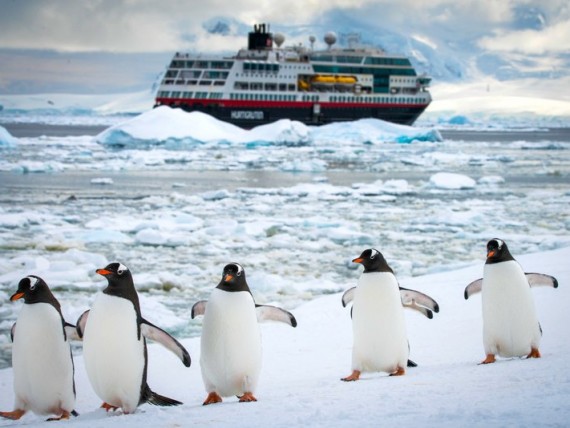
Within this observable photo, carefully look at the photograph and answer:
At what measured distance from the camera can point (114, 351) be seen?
110 inches

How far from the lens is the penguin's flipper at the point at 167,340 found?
2770 millimetres

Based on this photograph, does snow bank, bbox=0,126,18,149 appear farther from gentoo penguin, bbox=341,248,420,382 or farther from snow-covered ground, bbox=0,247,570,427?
gentoo penguin, bbox=341,248,420,382

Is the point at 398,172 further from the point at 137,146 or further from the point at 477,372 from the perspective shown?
the point at 477,372

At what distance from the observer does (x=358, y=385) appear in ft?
9.53

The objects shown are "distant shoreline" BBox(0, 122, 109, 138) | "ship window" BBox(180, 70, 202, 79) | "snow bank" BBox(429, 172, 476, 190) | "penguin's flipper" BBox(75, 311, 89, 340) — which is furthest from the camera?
"ship window" BBox(180, 70, 202, 79)

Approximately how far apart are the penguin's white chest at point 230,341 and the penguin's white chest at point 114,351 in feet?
0.88

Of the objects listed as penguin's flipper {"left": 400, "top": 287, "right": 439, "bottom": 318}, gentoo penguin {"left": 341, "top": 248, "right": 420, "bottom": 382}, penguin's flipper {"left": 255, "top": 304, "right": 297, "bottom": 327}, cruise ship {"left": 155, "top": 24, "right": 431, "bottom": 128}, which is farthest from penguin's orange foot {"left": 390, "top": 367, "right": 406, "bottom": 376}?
cruise ship {"left": 155, "top": 24, "right": 431, "bottom": 128}

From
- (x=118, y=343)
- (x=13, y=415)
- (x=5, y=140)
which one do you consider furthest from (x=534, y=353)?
(x=5, y=140)

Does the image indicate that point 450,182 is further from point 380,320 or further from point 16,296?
point 16,296

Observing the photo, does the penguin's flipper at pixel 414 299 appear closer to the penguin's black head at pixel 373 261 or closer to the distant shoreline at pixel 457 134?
the penguin's black head at pixel 373 261

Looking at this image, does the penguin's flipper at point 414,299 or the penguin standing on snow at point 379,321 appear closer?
the penguin standing on snow at point 379,321

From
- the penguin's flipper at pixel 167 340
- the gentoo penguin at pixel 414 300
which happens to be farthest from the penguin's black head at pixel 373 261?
the penguin's flipper at pixel 167 340

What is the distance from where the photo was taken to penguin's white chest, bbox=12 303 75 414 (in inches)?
112

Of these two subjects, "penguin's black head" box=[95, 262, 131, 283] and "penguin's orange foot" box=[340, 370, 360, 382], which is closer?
"penguin's black head" box=[95, 262, 131, 283]
